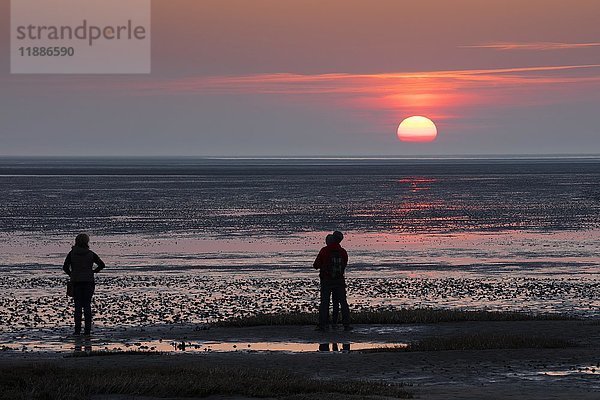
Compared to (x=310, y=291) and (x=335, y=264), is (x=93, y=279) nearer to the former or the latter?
(x=335, y=264)

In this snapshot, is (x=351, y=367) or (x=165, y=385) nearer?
(x=165, y=385)

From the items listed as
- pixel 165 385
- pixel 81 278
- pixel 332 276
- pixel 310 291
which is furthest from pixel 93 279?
pixel 310 291

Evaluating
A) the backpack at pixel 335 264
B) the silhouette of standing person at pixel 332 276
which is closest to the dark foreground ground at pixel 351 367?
the silhouette of standing person at pixel 332 276

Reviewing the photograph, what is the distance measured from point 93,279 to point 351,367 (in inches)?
286

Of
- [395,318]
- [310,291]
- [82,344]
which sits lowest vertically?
[82,344]

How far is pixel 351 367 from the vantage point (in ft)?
63.3

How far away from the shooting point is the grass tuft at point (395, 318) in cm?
2539

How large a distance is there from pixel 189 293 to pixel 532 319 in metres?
11.0

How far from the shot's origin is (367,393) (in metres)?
16.1

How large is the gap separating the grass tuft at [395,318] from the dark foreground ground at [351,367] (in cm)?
51

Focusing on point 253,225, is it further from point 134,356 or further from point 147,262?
point 134,356

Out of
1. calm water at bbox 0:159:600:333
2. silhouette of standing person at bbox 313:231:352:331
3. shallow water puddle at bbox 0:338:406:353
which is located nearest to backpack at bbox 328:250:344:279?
silhouette of standing person at bbox 313:231:352:331

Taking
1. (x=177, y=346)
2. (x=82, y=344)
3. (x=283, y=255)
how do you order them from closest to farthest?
(x=177, y=346)
(x=82, y=344)
(x=283, y=255)

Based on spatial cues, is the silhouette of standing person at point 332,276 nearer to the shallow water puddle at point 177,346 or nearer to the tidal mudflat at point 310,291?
the tidal mudflat at point 310,291
